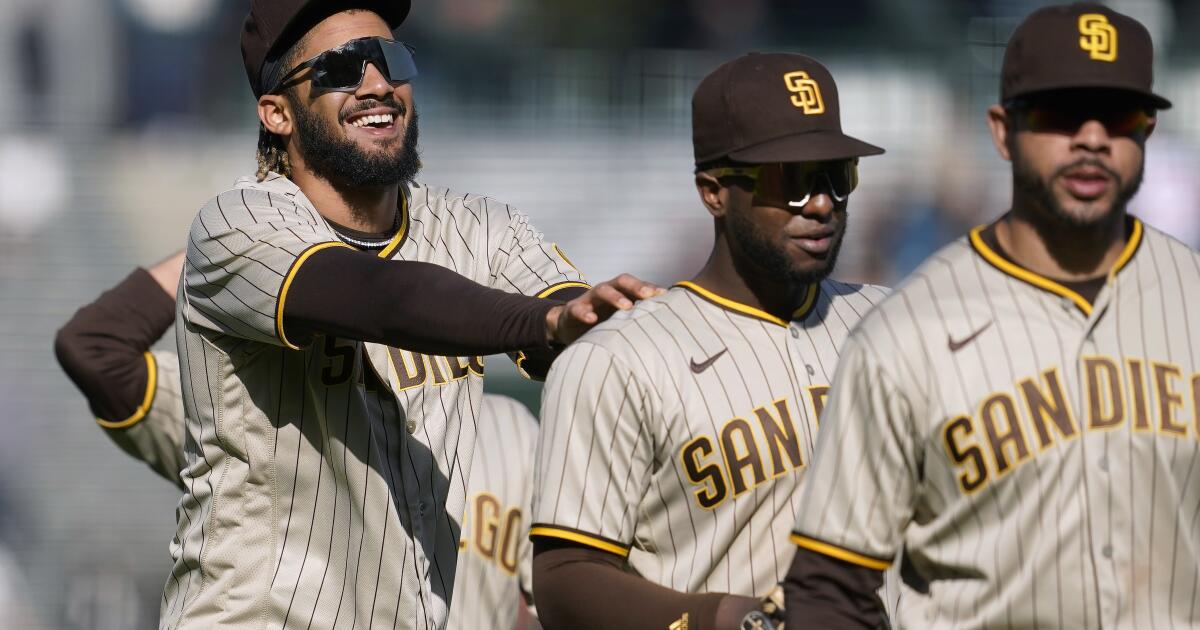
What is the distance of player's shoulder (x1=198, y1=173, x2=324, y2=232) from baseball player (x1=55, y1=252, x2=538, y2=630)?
1.60 metres

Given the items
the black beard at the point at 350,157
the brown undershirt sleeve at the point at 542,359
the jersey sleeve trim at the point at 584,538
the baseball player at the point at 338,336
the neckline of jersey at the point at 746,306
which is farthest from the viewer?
the black beard at the point at 350,157

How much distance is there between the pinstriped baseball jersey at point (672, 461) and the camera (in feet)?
11.7

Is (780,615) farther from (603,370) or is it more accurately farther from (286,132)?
(286,132)

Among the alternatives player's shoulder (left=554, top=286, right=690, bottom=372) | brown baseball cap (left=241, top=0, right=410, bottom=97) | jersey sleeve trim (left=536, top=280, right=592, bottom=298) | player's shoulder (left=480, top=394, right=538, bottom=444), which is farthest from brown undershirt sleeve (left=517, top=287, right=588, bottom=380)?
player's shoulder (left=480, top=394, right=538, bottom=444)

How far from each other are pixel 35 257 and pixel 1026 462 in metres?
7.98

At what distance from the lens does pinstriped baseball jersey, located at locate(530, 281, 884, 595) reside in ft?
11.7

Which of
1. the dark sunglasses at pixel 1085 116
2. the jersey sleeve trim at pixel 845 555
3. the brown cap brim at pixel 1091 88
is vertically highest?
the brown cap brim at pixel 1091 88

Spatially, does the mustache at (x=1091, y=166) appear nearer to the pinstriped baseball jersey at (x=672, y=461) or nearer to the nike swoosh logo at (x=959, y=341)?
the nike swoosh logo at (x=959, y=341)

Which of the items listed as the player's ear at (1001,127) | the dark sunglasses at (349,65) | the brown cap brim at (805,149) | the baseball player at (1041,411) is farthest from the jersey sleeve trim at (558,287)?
the player's ear at (1001,127)

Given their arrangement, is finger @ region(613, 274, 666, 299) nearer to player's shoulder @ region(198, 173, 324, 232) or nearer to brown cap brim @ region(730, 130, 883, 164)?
brown cap brim @ region(730, 130, 883, 164)

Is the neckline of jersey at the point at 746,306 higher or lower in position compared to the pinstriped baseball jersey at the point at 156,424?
higher

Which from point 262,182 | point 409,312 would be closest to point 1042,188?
point 409,312

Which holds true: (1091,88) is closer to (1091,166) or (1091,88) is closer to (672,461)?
(1091,166)

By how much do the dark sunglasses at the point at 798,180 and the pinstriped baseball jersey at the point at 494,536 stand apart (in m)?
1.83
